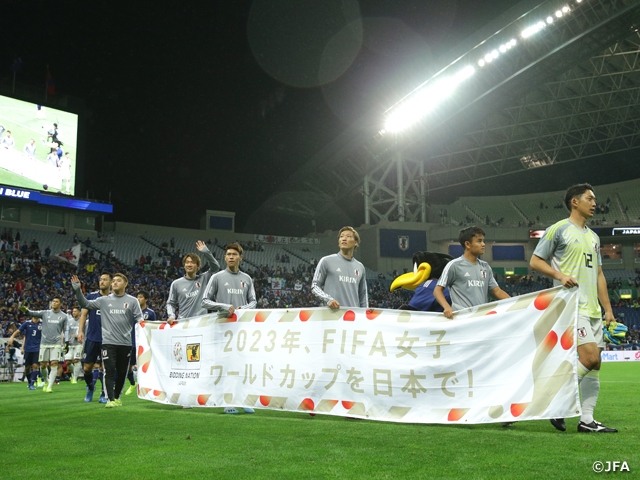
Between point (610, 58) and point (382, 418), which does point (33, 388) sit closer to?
point (382, 418)

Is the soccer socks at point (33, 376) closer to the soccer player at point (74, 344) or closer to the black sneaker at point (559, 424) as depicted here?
the soccer player at point (74, 344)

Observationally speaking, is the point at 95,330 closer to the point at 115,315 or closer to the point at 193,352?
the point at 115,315

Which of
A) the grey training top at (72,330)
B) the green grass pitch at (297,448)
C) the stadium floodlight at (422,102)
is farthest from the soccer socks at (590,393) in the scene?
the stadium floodlight at (422,102)

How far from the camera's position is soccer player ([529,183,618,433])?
519 cm

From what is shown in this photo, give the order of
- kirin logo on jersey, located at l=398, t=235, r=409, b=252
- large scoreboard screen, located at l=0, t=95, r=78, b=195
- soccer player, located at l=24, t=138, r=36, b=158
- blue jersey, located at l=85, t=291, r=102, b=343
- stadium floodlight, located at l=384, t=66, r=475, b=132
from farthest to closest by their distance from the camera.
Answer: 1. kirin logo on jersey, located at l=398, t=235, r=409, b=252
2. stadium floodlight, located at l=384, t=66, r=475, b=132
3. soccer player, located at l=24, t=138, r=36, b=158
4. large scoreboard screen, located at l=0, t=95, r=78, b=195
5. blue jersey, located at l=85, t=291, r=102, b=343

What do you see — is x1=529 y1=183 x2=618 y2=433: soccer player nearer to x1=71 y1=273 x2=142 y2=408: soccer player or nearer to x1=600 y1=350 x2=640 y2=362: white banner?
x1=71 y1=273 x2=142 y2=408: soccer player

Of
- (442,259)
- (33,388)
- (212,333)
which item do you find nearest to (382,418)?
(442,259)

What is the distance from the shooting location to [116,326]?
898cm

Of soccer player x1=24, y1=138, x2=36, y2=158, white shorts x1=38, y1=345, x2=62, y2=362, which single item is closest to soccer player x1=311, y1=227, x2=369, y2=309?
white shorts x1=38, y1=345, x2=62, y2=362

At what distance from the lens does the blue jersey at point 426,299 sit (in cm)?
680

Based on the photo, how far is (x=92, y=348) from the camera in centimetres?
1009

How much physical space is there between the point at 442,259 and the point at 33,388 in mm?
11110

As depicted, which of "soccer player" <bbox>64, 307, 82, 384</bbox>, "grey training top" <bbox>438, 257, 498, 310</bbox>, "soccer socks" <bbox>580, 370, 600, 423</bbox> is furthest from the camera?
"soccer player" <bbox>64, 307, 82, 384</bbox>

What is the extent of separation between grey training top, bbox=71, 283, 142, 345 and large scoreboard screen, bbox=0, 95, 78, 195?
2428cm
